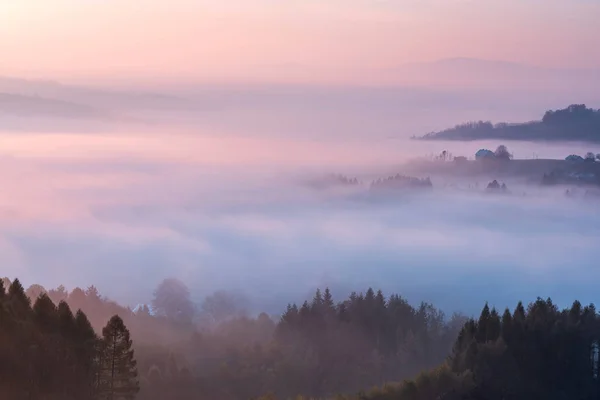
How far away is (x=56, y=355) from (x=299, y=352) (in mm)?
24790

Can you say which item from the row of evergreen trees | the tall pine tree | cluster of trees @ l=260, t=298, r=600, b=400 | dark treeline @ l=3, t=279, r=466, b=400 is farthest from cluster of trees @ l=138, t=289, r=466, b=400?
the row of evergreen trees

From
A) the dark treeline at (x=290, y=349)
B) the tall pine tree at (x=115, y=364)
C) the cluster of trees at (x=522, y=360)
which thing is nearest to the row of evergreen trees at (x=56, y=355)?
Answer: the tall pine tree at (x=115, y=364)

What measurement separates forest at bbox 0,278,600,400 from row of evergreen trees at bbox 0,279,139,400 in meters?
0.04

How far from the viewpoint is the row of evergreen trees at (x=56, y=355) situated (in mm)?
29922

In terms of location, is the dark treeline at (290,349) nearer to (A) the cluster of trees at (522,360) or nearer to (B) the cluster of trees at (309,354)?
(B) the cluster of trees at (309,354)

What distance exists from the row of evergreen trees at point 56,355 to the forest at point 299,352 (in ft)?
0.13

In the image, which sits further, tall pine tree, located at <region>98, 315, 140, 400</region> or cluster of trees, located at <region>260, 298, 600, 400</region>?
cluster of trees, located at <region>260, 298, 600, 400</region>

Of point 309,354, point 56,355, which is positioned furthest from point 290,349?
point 56,355

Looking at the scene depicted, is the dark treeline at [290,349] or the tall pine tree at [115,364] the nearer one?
the tall pine tree at [115,364]

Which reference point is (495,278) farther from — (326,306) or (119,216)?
(326,306)

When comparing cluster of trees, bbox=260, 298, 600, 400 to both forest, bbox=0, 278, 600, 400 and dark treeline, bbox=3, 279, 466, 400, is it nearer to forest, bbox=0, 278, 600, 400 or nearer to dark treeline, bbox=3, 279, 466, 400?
forest, bbox=0, 278, 600, 400

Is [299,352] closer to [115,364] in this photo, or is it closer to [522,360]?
[522,360]

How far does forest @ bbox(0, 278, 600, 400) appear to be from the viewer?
102 ft

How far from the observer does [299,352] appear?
54094mm
